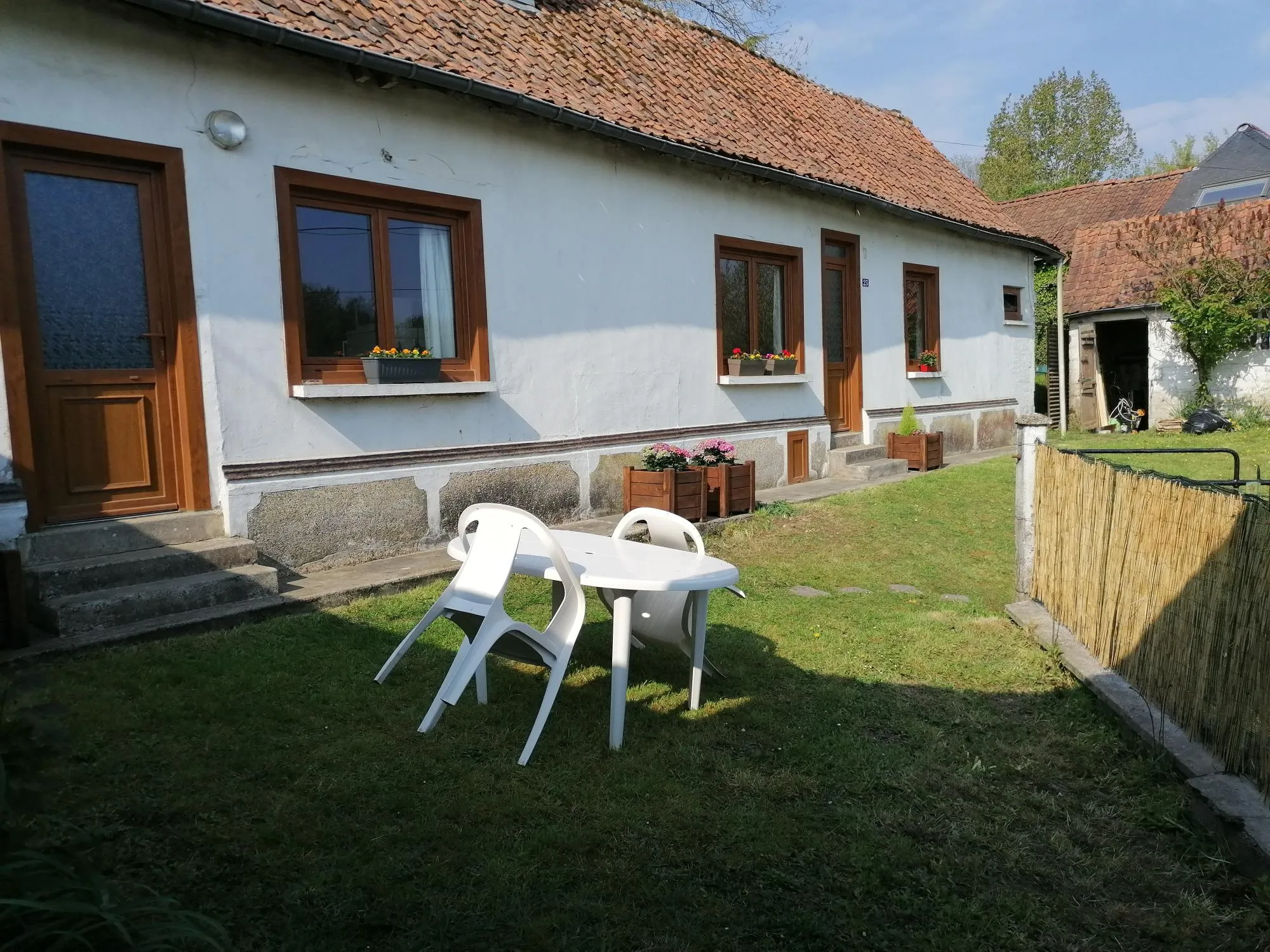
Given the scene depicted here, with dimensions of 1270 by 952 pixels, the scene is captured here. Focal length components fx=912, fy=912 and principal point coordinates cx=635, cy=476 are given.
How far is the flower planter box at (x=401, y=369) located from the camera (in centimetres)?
670

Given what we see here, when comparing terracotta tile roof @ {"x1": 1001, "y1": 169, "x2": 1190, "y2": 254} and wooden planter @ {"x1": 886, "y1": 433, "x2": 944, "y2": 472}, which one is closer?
wooden planter @ {"x1": 886, "y1": 433, "x2": 944, "y2": 472}

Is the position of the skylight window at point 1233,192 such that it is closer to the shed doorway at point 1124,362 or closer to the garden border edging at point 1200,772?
the shed doorway at point 1124,362

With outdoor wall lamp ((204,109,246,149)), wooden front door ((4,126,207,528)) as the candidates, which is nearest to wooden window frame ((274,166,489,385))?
outdoor wall lamp ((204,109,246,149))

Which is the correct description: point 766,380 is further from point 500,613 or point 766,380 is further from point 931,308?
point 500,613

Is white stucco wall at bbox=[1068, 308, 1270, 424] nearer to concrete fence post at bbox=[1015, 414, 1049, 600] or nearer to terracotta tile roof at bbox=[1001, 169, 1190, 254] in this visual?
terracotta tile roof at bbox=[1001, 169, 1190, 254]

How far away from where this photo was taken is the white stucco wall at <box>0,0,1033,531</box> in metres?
Answer: 5.52

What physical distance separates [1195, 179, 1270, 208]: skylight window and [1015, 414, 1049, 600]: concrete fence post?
1749 centimetres

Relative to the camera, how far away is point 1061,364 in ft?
55.5

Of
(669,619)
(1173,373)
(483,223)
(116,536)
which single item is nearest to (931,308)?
(1173,373)

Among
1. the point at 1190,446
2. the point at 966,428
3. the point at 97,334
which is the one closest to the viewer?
the point at 97,334

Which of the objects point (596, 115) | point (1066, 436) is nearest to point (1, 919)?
point (596, 115)

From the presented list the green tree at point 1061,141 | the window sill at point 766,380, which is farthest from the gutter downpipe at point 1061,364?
the green tree at point 1061,141

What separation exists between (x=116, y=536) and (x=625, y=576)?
3.50 meters

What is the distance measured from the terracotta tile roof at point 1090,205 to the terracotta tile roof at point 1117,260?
5.02ft
